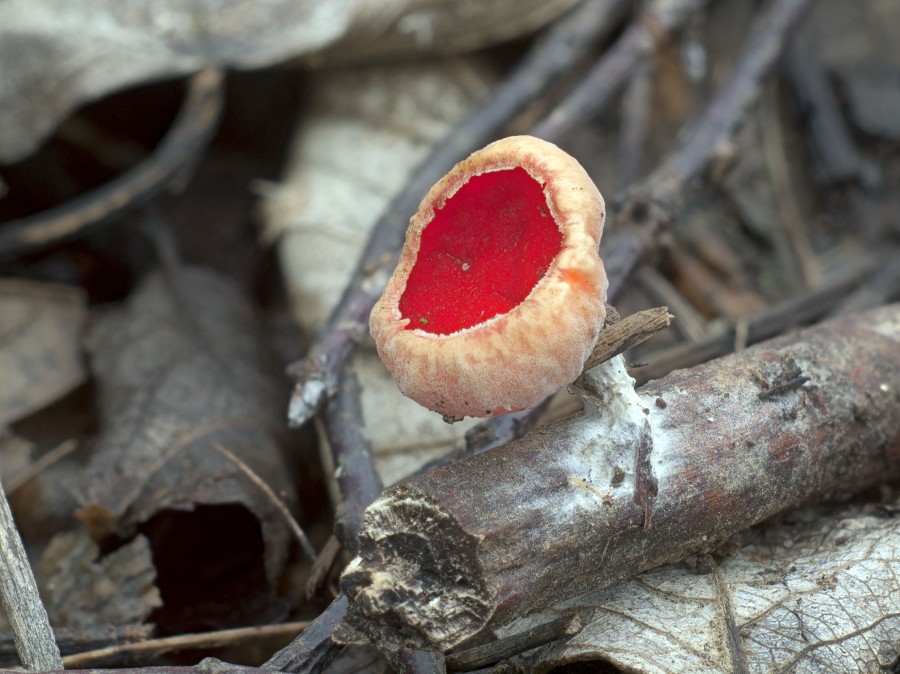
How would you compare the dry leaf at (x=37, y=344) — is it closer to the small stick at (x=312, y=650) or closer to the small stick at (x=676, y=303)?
the small stick at (x=312, y=650)

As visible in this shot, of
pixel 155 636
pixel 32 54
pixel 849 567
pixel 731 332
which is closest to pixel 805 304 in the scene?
pixel 731 332

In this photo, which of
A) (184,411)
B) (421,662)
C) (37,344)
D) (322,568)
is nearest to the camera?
(421,662)

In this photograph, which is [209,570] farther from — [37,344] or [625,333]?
[625,333]

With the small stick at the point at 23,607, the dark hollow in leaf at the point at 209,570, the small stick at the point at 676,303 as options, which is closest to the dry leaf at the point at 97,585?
the dark hollow in leaf at the point at 209,570

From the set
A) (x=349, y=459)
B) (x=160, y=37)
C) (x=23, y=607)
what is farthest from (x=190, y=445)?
(x=160, y=37)

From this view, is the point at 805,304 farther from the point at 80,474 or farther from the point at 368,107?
the point at 80,474
